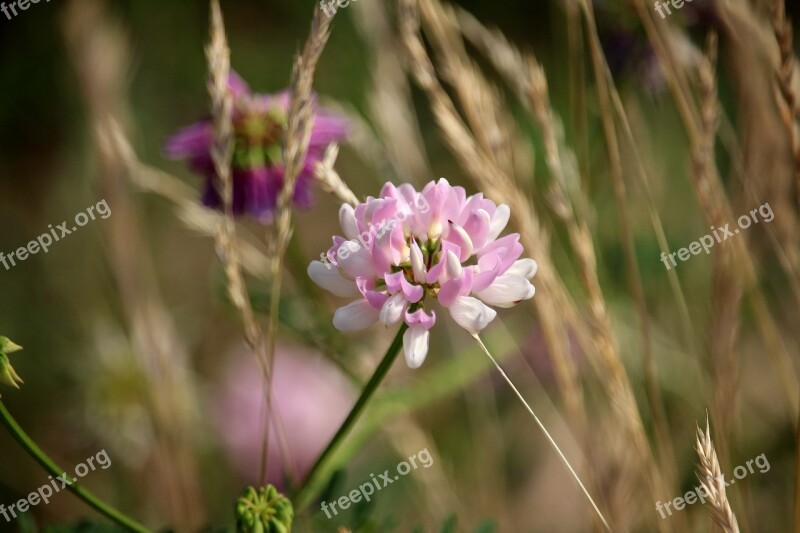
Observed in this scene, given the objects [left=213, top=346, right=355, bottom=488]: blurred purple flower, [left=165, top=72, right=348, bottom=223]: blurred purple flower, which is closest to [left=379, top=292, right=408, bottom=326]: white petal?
[left=165, top=72, right=348, bottom=223]: blurred purple flower

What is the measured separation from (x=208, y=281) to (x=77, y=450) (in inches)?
25.4

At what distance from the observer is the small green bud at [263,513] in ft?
2.46

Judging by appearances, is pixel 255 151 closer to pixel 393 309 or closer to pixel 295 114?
pixel 295 114

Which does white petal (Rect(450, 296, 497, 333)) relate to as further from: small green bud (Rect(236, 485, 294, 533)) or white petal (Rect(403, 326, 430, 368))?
small green bud (Rect(236, 485, 294, 533))

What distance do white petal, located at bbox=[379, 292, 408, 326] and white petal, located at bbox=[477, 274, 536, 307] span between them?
71mm

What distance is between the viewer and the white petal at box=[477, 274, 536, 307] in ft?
2.30

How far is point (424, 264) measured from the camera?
2.35 feet

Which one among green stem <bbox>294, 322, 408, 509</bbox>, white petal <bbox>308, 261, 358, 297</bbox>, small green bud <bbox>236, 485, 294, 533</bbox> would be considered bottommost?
small green bud <bbox>236, 485, 294, 533</bbox>

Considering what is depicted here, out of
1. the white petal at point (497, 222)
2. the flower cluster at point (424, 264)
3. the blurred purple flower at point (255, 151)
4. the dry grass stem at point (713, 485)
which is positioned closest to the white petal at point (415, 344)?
the flower cluster at point (424, 264)

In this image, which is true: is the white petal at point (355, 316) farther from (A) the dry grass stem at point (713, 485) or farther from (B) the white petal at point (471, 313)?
(A) the dry grass stem at point (713, 485)

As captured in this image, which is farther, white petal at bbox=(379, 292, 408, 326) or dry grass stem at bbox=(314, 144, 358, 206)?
dry grass stem at bbox=(314, 144, 358, 206)

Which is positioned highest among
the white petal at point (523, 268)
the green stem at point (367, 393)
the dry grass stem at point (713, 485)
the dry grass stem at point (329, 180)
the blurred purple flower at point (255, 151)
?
the blurred purple flower at point (255, 151)

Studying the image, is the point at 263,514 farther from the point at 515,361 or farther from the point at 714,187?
the point at 515,361

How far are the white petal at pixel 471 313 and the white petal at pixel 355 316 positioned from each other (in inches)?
2.8
